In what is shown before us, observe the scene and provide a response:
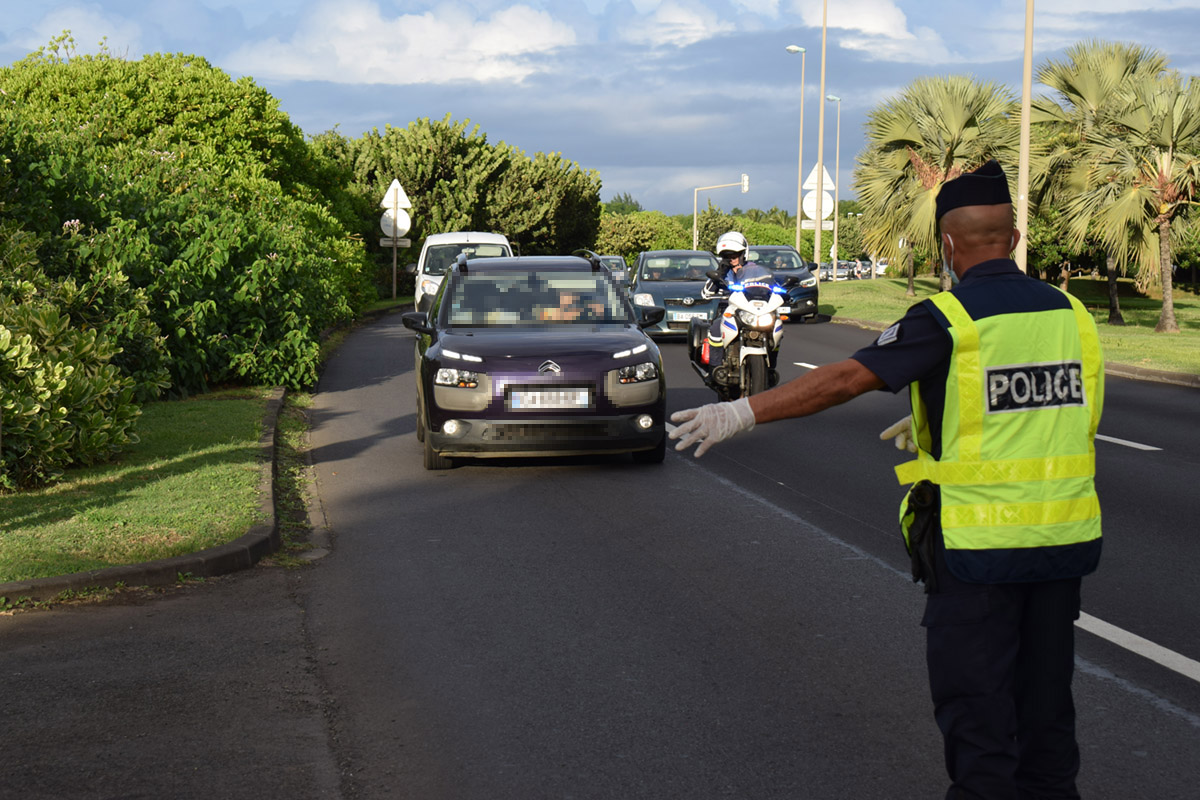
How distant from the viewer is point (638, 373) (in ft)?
31.5

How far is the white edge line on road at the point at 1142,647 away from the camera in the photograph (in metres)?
5.12

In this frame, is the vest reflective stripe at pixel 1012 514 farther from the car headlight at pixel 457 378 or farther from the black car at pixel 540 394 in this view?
the car headlight at pixel 457 378

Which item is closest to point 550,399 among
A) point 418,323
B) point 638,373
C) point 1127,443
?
point 638,373

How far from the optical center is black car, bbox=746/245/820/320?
94.2 feet

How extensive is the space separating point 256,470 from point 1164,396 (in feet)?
35.9

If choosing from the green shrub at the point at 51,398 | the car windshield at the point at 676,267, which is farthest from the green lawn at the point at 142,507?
the car windshield at the point at 676,267

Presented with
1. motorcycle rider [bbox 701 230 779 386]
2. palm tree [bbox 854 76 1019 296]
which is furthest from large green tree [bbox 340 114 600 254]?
motorcycle rider [bbox 701 230 779 386]

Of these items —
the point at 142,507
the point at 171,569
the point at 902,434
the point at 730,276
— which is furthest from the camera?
the point at 730,276

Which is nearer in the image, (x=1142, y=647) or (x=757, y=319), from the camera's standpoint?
(x=1142, y=647)

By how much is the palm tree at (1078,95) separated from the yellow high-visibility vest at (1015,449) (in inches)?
1068

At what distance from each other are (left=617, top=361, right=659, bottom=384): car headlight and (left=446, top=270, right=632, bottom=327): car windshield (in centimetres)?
103

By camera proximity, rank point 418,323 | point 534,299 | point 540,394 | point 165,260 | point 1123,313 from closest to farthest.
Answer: point 540,394
point 418,323
point 534,299
point 165,260
point 1123,313

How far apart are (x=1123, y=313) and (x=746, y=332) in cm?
2885

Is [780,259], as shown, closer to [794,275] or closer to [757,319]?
[794,275]
